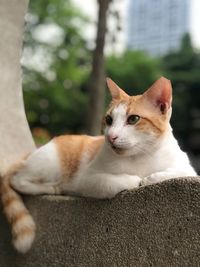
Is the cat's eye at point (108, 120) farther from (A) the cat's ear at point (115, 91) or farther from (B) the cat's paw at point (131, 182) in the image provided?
(B) the cat's paw at point (131, 182)

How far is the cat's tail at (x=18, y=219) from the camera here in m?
2.94

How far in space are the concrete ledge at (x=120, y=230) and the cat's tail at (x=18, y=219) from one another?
42mm

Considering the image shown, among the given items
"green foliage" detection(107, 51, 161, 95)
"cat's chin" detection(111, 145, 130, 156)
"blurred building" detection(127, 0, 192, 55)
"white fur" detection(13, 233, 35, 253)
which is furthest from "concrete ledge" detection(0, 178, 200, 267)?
"green foliage" detection(107, 51, 161, 95)

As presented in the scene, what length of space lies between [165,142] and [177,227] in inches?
20.7

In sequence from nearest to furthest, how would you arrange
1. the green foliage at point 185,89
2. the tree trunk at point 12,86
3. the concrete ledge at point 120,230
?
1. the concrete ledge at point 120,230
2. the tree trunk at point 12,86
3. the green foliage at point 185,89

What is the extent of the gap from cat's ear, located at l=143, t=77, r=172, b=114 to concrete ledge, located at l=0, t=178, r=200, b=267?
0.42m

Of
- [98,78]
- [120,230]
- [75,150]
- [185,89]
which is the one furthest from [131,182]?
[185,89]

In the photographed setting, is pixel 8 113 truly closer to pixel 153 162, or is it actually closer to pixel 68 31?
pixel 153 162

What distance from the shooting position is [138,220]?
95.3 inches

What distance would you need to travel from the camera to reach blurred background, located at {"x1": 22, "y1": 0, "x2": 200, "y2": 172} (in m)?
17.8

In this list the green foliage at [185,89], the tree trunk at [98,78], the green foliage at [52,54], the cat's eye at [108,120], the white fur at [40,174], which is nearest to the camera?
the cat's eye at [108,120]

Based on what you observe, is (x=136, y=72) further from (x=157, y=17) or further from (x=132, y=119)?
(x=132, y=119)

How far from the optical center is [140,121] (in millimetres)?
2496

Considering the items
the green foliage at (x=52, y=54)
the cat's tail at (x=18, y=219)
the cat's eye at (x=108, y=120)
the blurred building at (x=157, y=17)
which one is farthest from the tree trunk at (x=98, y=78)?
the green foliage at (x=52, y=54)
